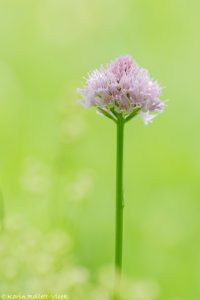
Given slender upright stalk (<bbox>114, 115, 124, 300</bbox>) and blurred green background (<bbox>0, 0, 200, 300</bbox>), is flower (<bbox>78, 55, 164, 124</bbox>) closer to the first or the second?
slender upright stalk (<bbox>114, 115, 124, 300</bbox>)

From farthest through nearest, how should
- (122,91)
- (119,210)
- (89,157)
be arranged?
1. (89,157)
2. (122,91)
3. (119,210)

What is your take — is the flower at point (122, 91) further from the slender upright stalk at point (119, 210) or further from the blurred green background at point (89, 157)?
the blurred green background at point (89, 157)

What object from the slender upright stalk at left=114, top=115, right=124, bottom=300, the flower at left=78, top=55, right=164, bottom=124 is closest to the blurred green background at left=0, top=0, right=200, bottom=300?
the slender upright stalk at left=114, top=115, right=124, bottom=300

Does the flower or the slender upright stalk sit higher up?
the flower

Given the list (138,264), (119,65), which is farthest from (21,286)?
(138,264)

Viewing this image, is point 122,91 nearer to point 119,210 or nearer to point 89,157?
point 119,210

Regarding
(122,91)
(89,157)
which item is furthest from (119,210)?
(89,157)
